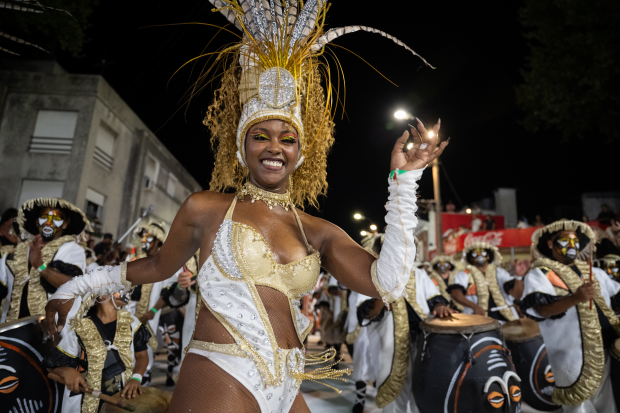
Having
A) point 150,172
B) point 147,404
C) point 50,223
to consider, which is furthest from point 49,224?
point 150,172

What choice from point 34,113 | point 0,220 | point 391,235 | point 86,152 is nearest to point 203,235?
point 391,235

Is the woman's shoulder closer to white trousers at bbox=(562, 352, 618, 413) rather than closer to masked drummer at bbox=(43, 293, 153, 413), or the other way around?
masked drummer at bbox=(43, 293, 153, 413)

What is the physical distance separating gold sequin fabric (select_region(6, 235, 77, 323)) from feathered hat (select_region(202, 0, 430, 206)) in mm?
2784

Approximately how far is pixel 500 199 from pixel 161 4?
28734 millimetres

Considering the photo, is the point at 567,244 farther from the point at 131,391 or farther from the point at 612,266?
the point at 131,391

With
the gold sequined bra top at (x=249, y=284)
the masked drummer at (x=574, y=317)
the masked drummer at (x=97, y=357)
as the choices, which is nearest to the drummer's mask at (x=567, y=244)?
the masked drummer at (x=574, y=317)

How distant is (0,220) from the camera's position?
697 centimetres

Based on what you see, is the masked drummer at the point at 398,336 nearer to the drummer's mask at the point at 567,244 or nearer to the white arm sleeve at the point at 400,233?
the drummer's mask at the point at 567,244

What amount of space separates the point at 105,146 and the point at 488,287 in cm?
1439

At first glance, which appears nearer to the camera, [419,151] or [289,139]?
[419,151]

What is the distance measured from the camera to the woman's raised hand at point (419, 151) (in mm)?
1646

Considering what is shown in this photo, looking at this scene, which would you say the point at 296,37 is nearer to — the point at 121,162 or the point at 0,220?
the point at 0,220

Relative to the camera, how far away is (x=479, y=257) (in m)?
8.07

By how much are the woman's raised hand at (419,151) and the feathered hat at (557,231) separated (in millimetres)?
4054
